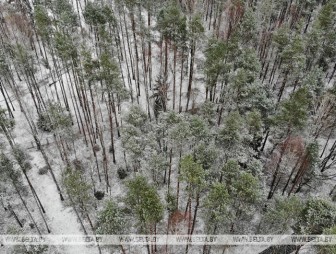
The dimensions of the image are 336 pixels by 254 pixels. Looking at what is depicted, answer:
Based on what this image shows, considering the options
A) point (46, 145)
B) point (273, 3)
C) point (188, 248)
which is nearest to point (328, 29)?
point (273, 3)

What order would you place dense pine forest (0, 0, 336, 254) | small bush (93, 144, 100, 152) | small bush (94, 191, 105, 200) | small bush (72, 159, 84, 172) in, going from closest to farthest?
dense pine forest (0, 0, 336, 254) → small bush (94, 191, 105, 200) → small bush (72, 159, 84, 172) → small bush (93, 144, 100, 152)

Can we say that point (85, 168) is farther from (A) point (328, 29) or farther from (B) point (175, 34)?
(A) point (328, 29)

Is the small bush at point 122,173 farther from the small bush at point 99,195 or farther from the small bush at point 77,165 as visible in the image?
the small bush at point 77,165

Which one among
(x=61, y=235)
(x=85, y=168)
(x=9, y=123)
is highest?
(x=9, y=123)

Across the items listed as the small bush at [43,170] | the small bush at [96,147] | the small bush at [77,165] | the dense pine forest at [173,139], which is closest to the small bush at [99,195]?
the dense pine forest at [173,139]

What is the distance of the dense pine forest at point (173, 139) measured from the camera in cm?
2959

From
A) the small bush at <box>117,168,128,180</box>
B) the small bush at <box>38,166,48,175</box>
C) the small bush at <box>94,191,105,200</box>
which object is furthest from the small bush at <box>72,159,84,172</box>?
the small bush at <box>117,168,128,180</box>

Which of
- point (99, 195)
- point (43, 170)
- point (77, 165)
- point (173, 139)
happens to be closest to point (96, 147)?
point (77, 165)

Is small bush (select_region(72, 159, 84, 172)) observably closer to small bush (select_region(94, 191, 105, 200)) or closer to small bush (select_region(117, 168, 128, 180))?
small bush (select_region(94, 191, 105, 200))

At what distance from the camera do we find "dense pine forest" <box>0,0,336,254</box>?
29594mm

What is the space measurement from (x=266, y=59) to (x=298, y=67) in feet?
40.0

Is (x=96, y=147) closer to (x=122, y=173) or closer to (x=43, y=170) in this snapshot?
(x=122, y=173)

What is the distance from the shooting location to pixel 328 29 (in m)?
46.2

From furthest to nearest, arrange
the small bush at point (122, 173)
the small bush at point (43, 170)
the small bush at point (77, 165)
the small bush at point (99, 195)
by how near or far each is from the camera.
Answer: the small bush at point (77, 165), the small bush at point (43, 170), the small bush at point (122, 173), the small bush at point (99, 195)
